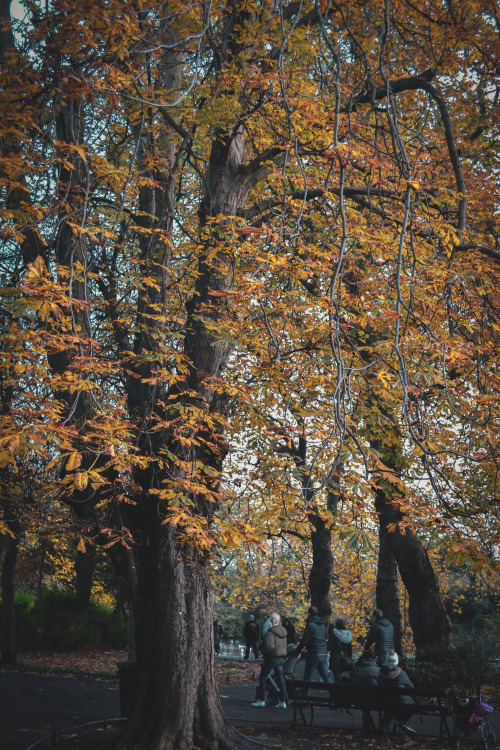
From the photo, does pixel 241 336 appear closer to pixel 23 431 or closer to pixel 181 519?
pixel 181 519

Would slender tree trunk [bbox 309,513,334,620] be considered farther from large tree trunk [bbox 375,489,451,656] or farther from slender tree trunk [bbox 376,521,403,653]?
large tree trunk [bbox 375,489,451,656]

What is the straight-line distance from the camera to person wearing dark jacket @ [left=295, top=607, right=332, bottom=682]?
32.5ft

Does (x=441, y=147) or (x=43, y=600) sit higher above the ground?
(x=441, y=147)

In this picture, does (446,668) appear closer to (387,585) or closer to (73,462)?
(387,585)

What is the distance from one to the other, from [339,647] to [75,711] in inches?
186

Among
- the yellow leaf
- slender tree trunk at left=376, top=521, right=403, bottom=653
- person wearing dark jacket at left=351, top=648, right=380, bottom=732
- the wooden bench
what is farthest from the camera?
slender tree trunk at left=376, top=521, right=403, bottom=653

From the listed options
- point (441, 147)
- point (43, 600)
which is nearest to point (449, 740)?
point (441, 147)

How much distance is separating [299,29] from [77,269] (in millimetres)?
3634

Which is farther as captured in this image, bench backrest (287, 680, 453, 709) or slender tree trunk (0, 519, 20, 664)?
Result: slender tree trunk (0, 519, 20, 664)

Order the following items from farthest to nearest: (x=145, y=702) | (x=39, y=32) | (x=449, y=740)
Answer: (x=449, y=740), (x=145, y=702), (x=39, y=32)

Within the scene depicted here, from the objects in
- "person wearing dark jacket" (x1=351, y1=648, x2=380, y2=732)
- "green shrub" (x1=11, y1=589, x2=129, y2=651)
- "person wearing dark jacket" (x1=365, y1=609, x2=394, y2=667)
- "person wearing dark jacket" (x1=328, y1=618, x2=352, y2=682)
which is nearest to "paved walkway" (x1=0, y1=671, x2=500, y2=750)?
"person wearing dark jacket" (x1=351, y1=648, x2=380, y2=732)

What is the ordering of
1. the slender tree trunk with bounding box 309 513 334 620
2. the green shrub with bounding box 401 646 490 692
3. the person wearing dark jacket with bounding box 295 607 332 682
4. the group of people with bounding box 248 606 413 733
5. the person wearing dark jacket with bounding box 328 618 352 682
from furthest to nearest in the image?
the slender tree trunk with bounding box 309 513 334 620
the green shrub with bounding box 401 646 490 692
the person wearing dark jacket with bounding box 328 618 352 682
the person wearing dark jacket with bounding box 295 607 332 682
the group of people with bounding box 248 606 413 733

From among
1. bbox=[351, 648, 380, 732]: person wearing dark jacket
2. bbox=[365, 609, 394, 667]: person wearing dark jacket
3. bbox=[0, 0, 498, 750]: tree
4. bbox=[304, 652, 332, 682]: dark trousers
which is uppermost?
bbox=[0, 0, 498, 750]: tree

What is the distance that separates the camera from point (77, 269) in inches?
237
